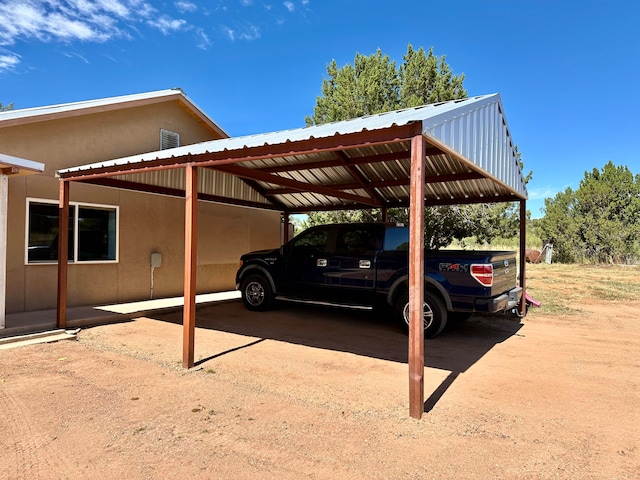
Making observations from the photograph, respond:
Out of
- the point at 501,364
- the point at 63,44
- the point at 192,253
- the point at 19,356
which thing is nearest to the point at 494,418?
the point at 501,364

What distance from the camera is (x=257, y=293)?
925cm

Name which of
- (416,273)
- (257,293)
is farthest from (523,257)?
(416,273)

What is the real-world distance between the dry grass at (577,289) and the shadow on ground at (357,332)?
2.66m

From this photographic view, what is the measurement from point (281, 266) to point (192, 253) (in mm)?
3362

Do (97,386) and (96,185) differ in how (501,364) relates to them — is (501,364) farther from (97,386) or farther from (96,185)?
(96,185)

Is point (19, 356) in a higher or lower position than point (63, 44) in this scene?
lower

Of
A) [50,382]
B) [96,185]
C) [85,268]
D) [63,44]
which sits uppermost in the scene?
[63,44]

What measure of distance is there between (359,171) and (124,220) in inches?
228

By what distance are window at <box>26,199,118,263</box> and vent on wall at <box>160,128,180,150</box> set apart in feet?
7.87

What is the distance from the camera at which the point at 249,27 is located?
47.9 feet

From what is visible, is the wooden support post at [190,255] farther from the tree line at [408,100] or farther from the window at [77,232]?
the tree line at [408,100]

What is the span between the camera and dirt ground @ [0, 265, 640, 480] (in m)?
2.96

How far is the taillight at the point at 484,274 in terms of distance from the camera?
610cm

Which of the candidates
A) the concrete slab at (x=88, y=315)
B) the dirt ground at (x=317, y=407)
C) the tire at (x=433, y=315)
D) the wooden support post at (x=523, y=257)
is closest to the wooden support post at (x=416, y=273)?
the dirt ground at (x=317, y=407)
